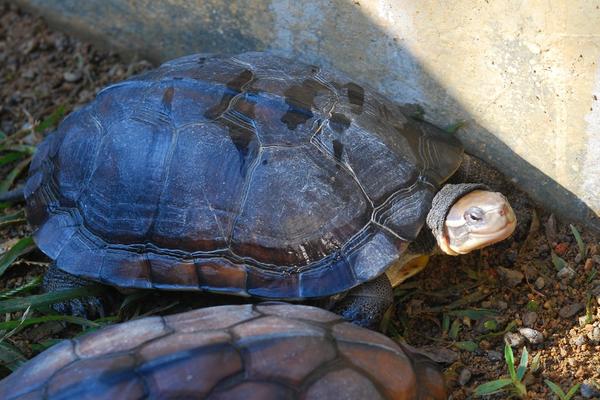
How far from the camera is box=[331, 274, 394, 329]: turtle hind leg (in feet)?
10.5

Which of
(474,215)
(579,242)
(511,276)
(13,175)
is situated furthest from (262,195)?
(13,175)

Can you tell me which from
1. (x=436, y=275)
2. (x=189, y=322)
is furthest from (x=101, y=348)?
(x=436, y=275)

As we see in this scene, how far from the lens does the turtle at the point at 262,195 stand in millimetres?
3162

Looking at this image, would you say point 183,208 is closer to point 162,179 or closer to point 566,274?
point 162,179

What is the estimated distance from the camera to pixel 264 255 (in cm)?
319

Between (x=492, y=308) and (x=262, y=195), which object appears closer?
(x=262, y=195)

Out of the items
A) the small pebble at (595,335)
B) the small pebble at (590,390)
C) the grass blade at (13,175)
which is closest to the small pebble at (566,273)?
the small pebble at (595,335)

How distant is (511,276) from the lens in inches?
133

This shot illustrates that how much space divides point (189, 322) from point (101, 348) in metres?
0.31

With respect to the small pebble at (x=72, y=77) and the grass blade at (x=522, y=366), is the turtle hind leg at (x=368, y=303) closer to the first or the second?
the grass blade at (x=522, y=366)

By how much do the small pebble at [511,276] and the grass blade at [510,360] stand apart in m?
0.37

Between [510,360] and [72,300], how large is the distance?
6.37 feet

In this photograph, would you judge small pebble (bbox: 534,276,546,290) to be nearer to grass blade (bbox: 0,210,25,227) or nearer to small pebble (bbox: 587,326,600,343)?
small pebble (bbox: 587,326,600,343)

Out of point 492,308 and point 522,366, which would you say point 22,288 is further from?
point 522,366
